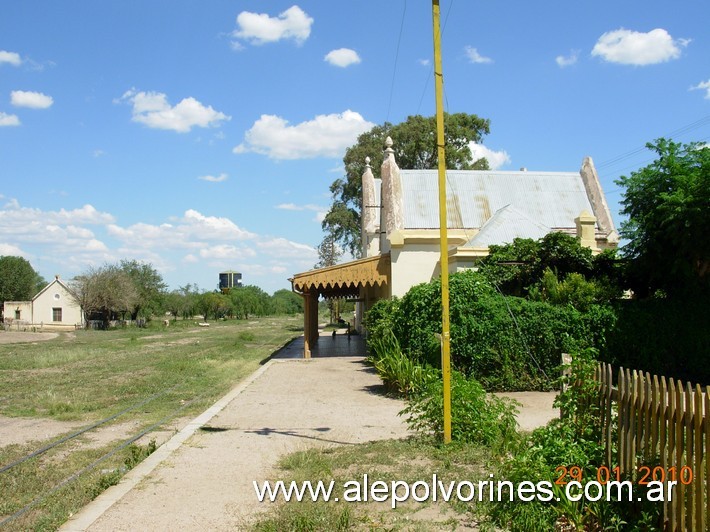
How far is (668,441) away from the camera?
4543 mm

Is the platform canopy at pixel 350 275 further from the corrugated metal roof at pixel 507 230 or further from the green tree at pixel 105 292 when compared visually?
the green tree at pixel 105 292

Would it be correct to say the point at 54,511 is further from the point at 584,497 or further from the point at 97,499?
the point at 584,497

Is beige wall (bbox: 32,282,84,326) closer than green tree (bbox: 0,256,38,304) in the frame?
Yes

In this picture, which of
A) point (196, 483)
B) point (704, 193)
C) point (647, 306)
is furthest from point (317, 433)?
point (704, 193)

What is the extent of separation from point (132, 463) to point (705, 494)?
21.4ft

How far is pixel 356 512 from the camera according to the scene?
5.73 metres

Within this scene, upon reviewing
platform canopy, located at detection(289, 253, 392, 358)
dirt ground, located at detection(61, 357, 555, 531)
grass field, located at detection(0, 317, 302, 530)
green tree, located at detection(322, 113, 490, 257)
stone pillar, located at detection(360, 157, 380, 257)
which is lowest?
grass field, located at detection(0, 317, 302, 530)

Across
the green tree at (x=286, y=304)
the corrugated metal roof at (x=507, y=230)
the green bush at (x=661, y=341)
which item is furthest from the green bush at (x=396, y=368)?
the green tree at (x=286, y=304)

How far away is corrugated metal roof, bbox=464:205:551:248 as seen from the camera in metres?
22.2

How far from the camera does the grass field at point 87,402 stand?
23.1 ft

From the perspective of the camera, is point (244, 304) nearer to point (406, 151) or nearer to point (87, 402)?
point (406, 151)

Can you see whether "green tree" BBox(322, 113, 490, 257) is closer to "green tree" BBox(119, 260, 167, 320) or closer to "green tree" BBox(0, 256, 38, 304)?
"green tree" BBox(119, 260, 167, 320)

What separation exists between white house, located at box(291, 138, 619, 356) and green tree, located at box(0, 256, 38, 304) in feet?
256

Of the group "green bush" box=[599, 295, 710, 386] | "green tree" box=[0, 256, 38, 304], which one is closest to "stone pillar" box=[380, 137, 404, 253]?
"green bush" box=[599, 295, 710, 386]
